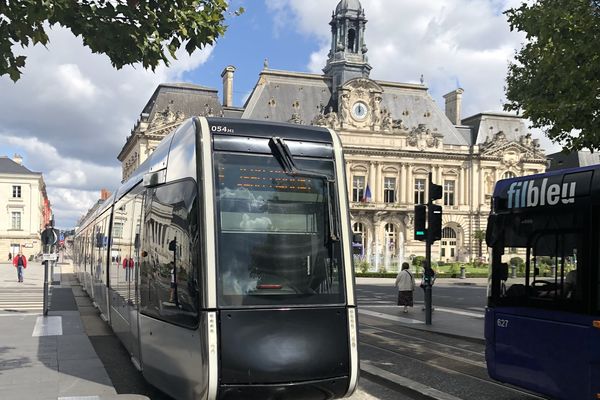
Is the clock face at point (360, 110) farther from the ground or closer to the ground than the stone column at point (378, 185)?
farther from the ground

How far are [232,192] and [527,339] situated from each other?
3.91m

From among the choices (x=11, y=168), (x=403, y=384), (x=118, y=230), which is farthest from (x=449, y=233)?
(x=403, y=384)

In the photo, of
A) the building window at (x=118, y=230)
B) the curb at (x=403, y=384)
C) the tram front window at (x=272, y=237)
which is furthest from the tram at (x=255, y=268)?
the building window at (x=118, y=230)

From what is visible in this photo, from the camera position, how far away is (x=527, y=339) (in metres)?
7.53

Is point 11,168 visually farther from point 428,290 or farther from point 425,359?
point 425,359

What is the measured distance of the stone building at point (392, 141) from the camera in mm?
78375

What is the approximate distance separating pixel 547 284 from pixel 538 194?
1067 mm

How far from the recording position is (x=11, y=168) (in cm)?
8769

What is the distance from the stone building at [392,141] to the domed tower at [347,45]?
13 cm

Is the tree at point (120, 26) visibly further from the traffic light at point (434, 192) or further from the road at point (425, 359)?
the traffic light at point (434, 192)

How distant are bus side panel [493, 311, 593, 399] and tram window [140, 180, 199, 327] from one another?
12.8 feet

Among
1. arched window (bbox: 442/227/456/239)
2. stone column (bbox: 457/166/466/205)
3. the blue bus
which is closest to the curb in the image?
the blue bus

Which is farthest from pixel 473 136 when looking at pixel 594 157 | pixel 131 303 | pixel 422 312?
pixel 131 303

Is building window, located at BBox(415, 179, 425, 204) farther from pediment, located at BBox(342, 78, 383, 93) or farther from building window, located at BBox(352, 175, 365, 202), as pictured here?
pediment, located at BBox(342, 78, 383, 93)
